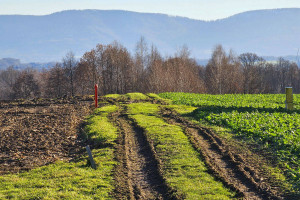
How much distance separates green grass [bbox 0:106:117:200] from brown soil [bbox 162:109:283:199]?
11.2 ft

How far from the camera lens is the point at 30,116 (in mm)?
22688

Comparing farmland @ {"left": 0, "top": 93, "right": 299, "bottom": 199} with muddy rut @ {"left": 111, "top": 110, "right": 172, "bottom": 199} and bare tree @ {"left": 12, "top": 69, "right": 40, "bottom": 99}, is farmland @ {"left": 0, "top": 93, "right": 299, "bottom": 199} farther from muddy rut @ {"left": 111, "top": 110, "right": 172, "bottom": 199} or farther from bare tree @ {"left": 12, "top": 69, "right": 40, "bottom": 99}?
bare tree @ {"left": 12, "top": 69, "right": 40, "bottom": 99}

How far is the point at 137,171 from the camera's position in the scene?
37.2ft

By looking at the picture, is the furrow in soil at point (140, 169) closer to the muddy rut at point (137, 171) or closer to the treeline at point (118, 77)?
the muddy rut at point (137, 171)

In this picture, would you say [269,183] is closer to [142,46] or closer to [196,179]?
[196,179]

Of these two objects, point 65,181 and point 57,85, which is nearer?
point 65,181

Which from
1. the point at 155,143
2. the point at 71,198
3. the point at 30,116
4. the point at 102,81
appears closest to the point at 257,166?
the point at 155,143

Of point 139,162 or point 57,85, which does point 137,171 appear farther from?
point 57,85

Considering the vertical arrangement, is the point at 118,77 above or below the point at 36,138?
above

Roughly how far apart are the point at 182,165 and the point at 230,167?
5.25 feet

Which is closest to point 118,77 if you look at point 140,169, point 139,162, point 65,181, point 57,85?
point 57,85

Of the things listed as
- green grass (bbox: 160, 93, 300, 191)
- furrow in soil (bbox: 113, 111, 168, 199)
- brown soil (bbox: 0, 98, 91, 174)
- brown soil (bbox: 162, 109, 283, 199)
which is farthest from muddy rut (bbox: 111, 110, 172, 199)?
green grass (bbox: 160, 93, 300, 191)

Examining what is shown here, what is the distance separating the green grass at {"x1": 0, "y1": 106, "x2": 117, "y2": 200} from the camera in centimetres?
909

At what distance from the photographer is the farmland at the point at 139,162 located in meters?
9.32
